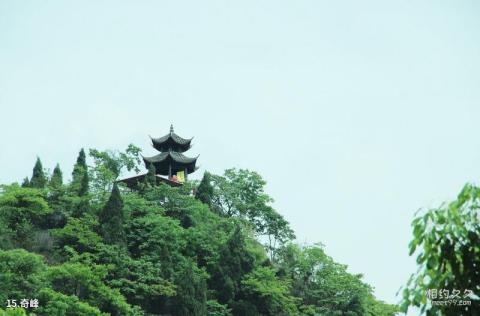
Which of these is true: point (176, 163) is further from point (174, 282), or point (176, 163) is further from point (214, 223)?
point (174, 282)

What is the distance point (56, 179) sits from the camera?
43.8 metres

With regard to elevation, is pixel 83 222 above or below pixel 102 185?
below

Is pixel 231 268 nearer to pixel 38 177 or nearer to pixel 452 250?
pixel 38 177

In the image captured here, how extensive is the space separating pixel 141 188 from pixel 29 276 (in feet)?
60.9

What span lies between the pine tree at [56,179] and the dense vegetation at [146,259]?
129 mm

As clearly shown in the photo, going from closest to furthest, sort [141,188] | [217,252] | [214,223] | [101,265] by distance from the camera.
Answer: 1. [101,265]
2. [217,252]
3. [214,223]
4. [141,188]

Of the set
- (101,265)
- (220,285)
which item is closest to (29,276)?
(101,265)

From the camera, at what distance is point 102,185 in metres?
43.8

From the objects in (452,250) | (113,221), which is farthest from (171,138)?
(452,250)

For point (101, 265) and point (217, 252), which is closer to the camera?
point (101, 265)

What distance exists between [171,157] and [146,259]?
762 inches

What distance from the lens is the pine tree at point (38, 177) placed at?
4328 cm

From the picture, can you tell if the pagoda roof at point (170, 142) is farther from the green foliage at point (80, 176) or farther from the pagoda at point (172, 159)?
the green foliage at point (80, 176)

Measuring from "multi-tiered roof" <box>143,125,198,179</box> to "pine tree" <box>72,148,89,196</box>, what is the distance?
17.7 ft
